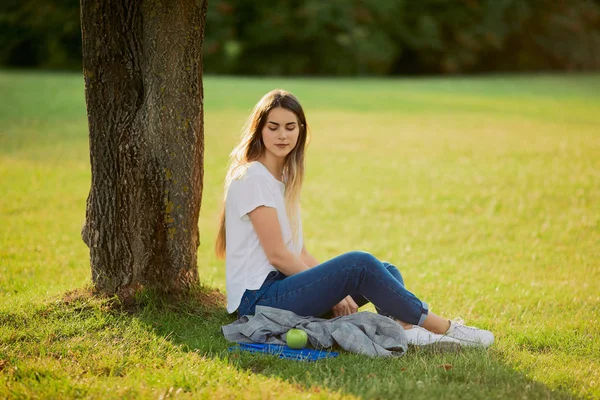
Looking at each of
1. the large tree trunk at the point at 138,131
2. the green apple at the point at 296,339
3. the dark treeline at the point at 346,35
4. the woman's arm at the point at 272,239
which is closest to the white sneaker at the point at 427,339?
the green apple at the point at 296,339

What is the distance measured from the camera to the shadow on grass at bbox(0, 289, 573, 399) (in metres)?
3.31

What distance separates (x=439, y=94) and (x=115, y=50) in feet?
56.4

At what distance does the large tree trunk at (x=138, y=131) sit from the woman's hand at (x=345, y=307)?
1.07 meters

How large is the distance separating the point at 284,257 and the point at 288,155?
0.72m

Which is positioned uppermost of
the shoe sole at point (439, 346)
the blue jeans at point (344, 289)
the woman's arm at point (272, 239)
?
the woman's arm at point (272, 239)

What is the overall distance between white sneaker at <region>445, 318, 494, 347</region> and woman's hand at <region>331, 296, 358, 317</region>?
0.57 m

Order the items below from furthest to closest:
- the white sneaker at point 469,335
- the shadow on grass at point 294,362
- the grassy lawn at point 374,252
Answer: the white sneaker at point 469,335
the grassy lawn at point 374,252
the shadow on grass at point 294,362

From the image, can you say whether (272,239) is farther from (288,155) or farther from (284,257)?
(288,155)

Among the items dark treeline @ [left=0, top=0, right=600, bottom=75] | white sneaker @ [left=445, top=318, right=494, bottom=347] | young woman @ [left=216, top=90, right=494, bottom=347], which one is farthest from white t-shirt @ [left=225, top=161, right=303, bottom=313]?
dark treeline @ [left=0, top=0, right=600, bottom=75]

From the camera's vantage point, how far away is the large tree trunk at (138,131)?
4.14 metres

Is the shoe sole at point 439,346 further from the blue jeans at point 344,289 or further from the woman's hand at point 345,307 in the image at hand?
the woman's hand at point 345,307

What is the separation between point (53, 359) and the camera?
3531 millimetres

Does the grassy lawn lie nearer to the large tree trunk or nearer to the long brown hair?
the large tree trunk

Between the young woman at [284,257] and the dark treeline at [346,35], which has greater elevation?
the dark treeline at [346,35]
